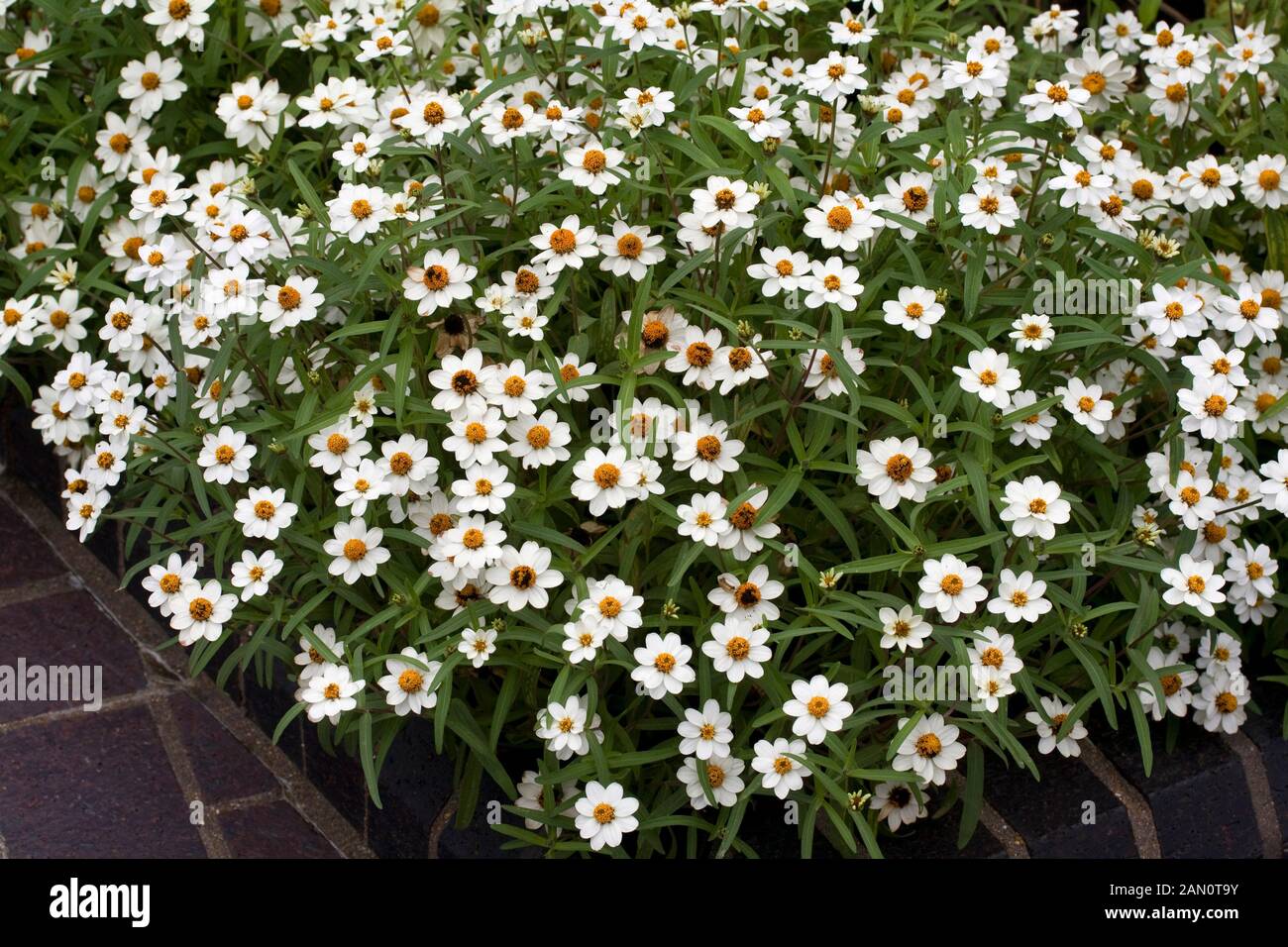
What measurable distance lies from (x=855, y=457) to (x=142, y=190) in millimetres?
1473

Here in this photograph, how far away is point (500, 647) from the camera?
96.0 inches

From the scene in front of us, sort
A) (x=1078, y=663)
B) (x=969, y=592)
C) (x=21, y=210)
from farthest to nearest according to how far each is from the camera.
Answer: (x=21, y=210), (x=1078, y=663), (x=969, y=592)

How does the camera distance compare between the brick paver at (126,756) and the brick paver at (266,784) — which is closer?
the brick paver at (266,784)

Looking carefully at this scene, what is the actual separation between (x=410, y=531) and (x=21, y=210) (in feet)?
4.81

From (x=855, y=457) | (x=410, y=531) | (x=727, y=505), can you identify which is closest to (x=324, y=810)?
(x=410, y=531)

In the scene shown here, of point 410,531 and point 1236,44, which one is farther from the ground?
point 1236,44

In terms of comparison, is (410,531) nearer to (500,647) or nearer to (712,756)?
(500,647)

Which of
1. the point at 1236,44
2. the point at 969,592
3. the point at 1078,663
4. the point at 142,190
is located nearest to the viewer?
the point at 969,592

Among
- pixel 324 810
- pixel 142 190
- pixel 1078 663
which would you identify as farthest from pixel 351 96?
pixel 1078 663

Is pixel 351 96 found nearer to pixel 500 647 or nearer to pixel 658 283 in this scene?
pixel 658 283

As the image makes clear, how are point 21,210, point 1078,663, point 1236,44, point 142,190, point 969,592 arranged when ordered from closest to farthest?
point 969,592 → point 1078,663 → point 142,190 → point 1236,44 → point 21,210

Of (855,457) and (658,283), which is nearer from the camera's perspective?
(855,457)

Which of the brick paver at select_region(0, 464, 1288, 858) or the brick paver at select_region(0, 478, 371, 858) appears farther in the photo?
the brick paver at select_region(0, 478, 371, 858)

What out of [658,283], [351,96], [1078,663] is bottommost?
[1078,663]
